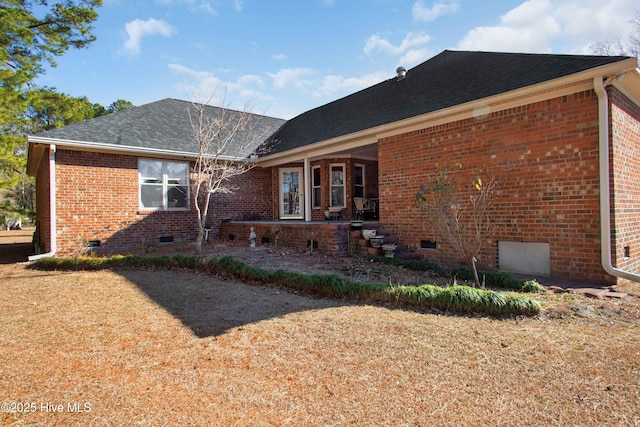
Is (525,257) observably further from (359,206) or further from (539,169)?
(359,206)

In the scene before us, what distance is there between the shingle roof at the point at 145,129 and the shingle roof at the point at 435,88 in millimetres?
3491

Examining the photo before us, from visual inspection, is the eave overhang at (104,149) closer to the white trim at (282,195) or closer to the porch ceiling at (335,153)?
the porch ceiling at (335,153)

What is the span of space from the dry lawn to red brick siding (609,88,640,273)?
66.8 inches

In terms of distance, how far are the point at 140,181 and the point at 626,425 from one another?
1246 centimetres

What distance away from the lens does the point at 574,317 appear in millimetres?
4289

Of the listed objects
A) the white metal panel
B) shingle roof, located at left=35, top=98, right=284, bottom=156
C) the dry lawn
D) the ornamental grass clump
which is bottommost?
the dry lawn

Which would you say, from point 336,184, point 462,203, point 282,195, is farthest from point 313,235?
A: point 282,195

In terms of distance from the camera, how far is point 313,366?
3.17 metres

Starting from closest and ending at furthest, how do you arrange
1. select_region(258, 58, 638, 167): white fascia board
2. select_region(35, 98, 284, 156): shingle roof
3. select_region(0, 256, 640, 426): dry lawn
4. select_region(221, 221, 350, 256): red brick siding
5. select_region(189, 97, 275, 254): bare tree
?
select_region(0, 256, 640, 426): dry lawn < select_region(258, 58, 638, 167): white fascia board < select_region(221, 221, 350, 256): red brick siding < select_region(35, 98, 284, 156): shingle roof < select_region(189, 97, 275, 254): bare tree

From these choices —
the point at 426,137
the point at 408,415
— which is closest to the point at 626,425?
the point at 408,415

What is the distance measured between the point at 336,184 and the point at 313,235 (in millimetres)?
4562

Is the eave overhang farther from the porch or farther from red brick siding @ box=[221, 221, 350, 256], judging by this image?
the porch

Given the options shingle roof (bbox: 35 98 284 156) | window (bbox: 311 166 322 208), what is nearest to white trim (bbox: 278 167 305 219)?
window (bbox: 311 166 322 208)

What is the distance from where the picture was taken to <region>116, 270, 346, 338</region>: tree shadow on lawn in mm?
4520
